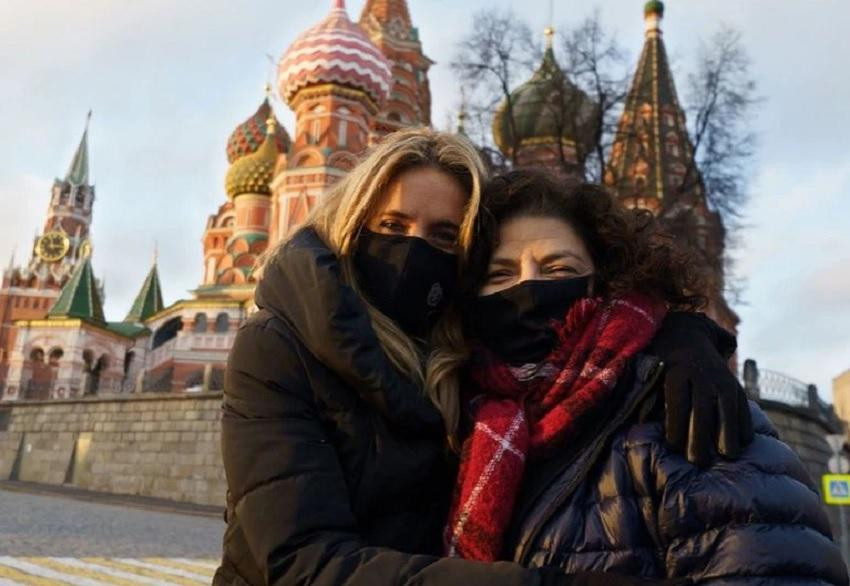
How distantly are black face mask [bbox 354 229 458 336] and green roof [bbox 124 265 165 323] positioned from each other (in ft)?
151

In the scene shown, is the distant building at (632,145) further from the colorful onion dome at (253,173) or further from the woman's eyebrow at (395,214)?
the woman's eyebrow at (395,214)

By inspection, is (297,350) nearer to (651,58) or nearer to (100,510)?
(100,510)

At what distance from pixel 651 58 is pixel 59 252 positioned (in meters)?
45.2

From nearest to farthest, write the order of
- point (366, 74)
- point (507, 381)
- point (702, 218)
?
point (507, 381) < point (702, 218) < point (366, 74)

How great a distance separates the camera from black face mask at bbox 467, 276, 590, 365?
2010 millimetres

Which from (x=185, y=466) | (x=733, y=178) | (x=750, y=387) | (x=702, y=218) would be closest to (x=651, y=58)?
(x=702, y=218)

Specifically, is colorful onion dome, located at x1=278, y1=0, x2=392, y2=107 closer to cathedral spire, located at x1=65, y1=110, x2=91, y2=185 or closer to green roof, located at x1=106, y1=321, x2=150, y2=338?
green roof, located at x1=106, y1=321, x2=150, y2=338

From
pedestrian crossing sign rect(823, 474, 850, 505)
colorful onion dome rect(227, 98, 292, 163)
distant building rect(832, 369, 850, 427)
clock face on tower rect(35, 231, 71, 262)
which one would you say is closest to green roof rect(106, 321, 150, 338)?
colorful onion dome rect(227, 98, 292, 163)

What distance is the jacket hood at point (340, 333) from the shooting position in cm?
173

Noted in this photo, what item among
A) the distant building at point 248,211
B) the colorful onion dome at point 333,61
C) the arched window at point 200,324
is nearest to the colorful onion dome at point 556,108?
the distant building at point 248,211

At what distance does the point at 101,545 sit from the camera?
8.48 meters

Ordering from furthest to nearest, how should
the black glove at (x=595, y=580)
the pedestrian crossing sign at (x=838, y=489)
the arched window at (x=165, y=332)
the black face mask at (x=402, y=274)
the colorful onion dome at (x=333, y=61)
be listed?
the arched window at (x=165, y=332) < the colorful onion dome at (x=333, y=61) < the pedestrian crossing sign at (x=838, y=489) < the black face mask at (x=402, y=274) < the black glove at (x=595, y=580)

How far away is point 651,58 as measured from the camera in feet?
90.2

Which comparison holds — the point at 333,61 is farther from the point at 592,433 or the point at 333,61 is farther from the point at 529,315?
the point at 592,433
